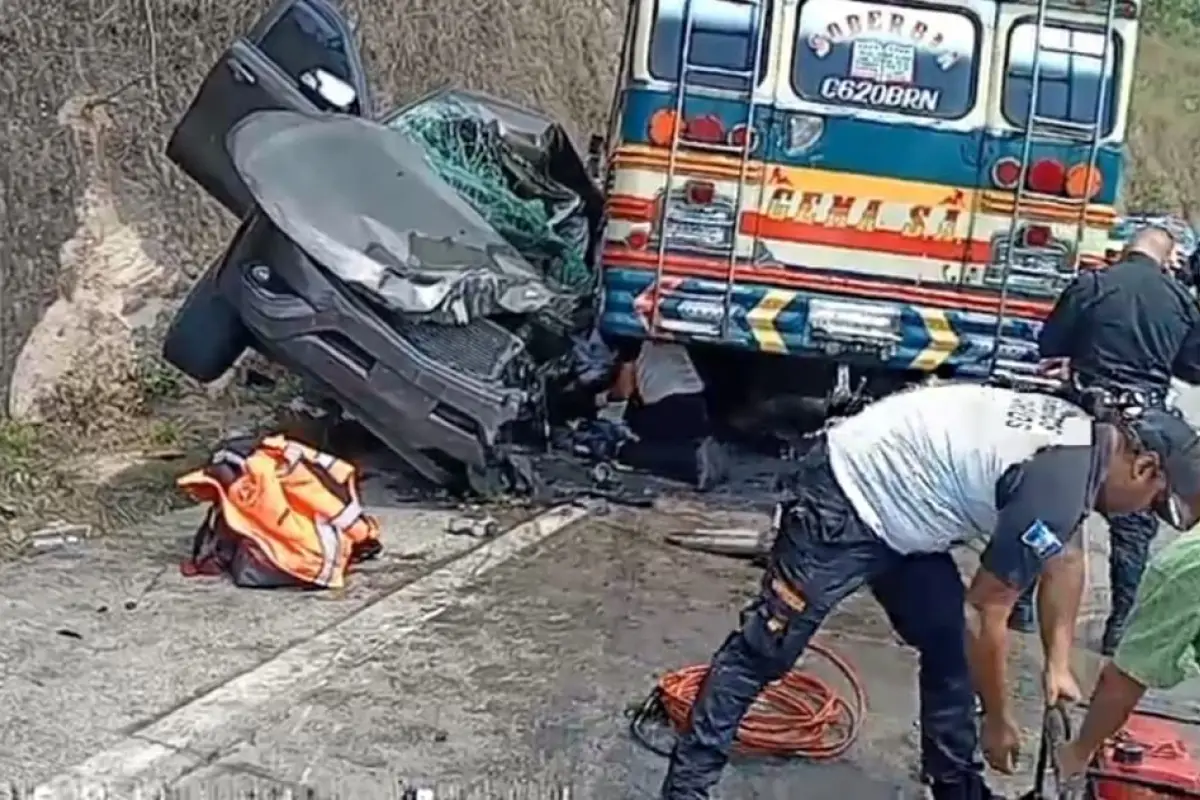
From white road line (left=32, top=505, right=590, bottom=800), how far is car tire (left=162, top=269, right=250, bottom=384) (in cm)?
135

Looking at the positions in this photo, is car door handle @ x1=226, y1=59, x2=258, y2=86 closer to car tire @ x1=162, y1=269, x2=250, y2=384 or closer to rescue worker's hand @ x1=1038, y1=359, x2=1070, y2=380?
car tire @ x1=162, y1=269, x2=250, y2=384

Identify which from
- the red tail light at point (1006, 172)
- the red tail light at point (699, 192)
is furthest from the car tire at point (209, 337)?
the red tail light at point (1006, 172)

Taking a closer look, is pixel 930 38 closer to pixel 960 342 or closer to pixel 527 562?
pixel 960 342

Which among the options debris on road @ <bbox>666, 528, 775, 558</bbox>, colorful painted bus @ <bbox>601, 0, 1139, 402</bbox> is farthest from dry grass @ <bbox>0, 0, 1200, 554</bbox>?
colorful painted bus @ <bbox>601, 0, 1139, 402</bbox>

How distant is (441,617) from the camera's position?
6211 mm

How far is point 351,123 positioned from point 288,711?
3336 millimetres

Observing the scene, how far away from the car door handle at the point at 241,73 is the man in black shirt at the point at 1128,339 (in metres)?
3.40

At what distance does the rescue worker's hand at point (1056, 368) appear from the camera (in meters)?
6.73

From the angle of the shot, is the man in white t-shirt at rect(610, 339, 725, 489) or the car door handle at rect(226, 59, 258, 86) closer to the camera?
the car door handle at rect(226, 59, 258, 86)

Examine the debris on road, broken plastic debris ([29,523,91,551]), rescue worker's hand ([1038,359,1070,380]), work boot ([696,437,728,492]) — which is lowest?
work boot ([696,437,728,492])

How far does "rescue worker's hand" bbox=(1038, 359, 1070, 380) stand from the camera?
673cm

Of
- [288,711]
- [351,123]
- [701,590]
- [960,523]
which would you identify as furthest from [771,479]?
[960,523]

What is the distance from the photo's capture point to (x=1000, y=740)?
4160mm

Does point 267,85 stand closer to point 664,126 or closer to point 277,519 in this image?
point 664,126
